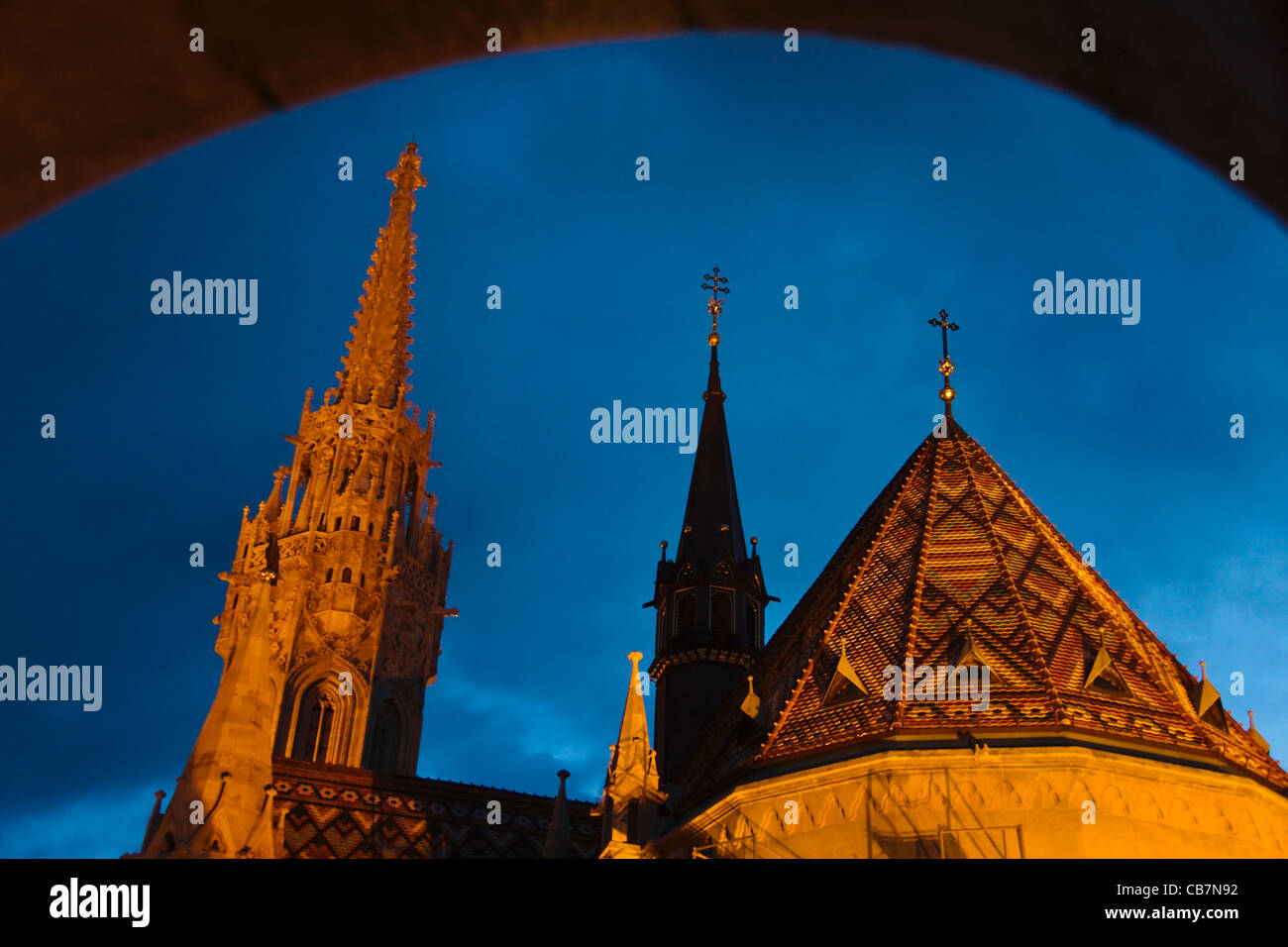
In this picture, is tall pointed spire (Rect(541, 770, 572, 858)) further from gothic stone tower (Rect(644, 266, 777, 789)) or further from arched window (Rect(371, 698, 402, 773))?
arched window (Rect(371, 698, 402, 773))

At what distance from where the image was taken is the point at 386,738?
121ft

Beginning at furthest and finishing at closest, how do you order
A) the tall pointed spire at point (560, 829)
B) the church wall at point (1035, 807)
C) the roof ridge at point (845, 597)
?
1. the tall pointed spire at point (560, 829)
2. the roof ridge at point (845, 597)
3. the church wall at point (1035, 807)

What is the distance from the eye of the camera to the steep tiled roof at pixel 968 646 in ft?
52.0

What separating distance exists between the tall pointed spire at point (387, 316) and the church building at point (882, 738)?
50.4 ft

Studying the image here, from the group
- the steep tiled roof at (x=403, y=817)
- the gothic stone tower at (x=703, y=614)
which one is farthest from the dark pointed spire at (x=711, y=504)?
the steep tiled roof at (x=403, y=817)

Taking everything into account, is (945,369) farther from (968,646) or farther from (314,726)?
(314,726)

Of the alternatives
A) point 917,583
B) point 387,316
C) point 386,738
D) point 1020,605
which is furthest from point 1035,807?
point 387,316

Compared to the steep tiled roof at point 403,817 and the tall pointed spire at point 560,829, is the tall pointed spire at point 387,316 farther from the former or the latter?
the tall pointed spire at point 560,829

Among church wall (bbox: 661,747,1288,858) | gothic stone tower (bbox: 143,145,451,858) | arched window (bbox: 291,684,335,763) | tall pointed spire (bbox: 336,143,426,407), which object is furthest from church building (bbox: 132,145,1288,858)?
tall pointed spire (bbox: 336,143,426,407)

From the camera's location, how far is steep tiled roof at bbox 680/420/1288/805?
15844 millimetres

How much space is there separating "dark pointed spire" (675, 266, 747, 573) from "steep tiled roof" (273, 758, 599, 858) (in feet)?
25.5
